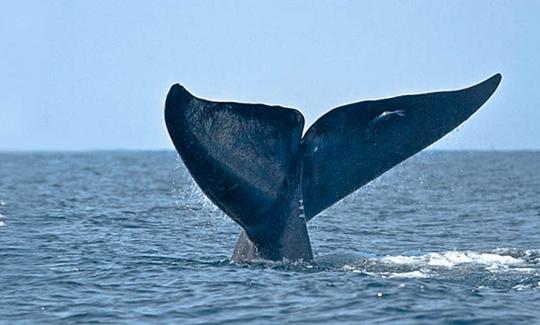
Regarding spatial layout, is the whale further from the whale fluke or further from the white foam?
the white foam

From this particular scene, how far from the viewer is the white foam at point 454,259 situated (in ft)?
39.1

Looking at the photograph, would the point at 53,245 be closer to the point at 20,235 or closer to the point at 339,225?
the point at 20,235

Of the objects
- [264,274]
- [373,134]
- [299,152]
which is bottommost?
[264,274]

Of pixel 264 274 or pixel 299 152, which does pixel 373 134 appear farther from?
pixel 264 274

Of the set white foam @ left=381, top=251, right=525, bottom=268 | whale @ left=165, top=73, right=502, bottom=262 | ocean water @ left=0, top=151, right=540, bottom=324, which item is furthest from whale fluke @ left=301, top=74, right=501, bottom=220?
white foam @ left=381, top=251, right=525, bottom=268

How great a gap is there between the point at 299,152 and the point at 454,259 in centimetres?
298

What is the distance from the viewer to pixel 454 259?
12.4 metres

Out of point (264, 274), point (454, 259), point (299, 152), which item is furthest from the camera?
point (454, 259)

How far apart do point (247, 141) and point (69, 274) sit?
10.2 feet

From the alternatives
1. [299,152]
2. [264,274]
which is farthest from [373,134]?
[264,274]

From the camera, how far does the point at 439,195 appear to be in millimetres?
Result: 32250

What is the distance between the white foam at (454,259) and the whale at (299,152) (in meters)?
1.77

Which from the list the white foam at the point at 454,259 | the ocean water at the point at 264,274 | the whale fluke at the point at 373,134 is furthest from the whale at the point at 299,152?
the white foam at the point at 454,259

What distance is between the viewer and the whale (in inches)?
384
